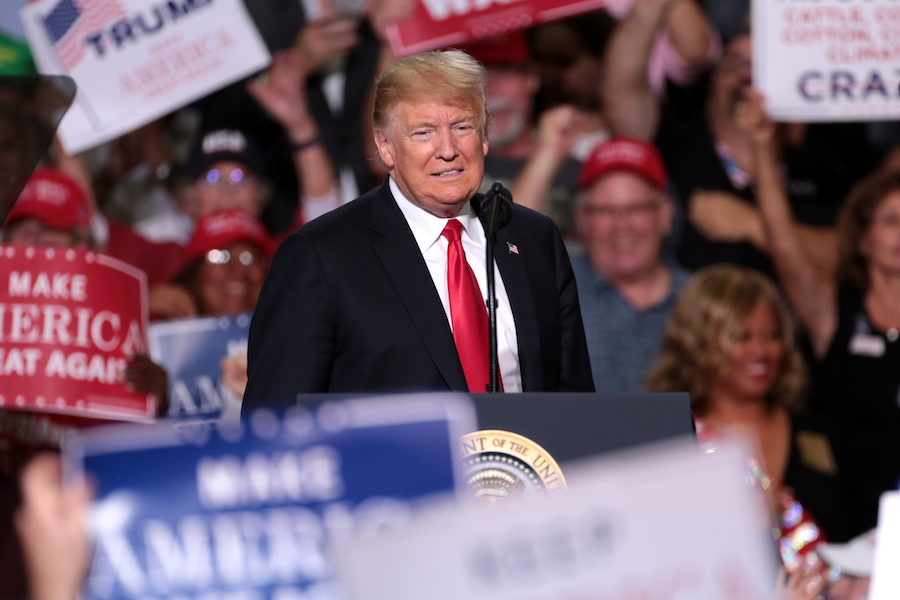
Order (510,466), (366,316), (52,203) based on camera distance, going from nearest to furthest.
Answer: (510,466) → (366,316) → (52,203)

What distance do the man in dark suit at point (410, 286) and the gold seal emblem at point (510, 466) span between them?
12.4 inches

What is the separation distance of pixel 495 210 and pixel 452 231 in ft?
0.35

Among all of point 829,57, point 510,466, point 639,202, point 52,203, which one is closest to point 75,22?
point 52,203

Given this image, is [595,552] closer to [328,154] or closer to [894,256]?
[894,256]

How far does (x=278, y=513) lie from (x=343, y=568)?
0.33 ft

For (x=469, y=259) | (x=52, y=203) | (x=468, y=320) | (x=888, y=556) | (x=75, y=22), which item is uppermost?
(x=75, y=22)

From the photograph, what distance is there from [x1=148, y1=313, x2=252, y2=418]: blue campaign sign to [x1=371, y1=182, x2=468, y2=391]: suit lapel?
1932mm

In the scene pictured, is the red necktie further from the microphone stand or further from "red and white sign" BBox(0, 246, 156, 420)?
"red and white sign" BBox(0, 246, 156, 420)

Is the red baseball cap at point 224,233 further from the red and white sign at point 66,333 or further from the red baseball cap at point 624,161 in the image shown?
the red baseball cap at point 624,161

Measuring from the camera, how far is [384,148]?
1.87m

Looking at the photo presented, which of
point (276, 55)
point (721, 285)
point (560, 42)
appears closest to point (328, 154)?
point (276, 55)

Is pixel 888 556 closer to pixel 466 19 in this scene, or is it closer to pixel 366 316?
pixel 366 316

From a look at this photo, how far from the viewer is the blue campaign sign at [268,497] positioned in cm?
89

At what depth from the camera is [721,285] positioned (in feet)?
12.3
